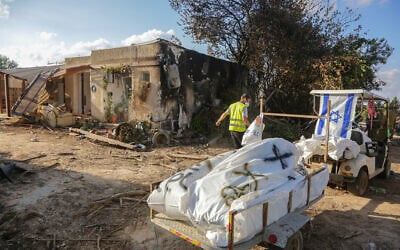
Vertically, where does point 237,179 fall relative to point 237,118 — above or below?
below

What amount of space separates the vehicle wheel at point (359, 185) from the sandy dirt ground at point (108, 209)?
13 cm

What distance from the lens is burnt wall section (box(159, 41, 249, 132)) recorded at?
37.4 ft

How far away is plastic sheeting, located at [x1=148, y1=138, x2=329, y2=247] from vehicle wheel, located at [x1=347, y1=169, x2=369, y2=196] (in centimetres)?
293

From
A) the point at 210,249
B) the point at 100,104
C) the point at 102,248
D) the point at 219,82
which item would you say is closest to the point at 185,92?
the point at 219,82

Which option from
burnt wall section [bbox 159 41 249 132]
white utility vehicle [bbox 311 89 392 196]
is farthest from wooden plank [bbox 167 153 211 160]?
white utility vehicle [bbox 311 89 392 196]

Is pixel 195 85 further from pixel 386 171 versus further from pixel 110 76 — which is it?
pixel 386 171

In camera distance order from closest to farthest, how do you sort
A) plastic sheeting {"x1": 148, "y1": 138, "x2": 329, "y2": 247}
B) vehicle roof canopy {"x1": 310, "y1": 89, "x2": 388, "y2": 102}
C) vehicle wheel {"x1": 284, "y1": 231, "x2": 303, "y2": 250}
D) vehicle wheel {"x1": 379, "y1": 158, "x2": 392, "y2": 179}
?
plastic sheeting {"x1": 148, "y1": 138, "x2": 329, "y2": 247}, vehicle wheel {"x1": 284, "y1": 231, "x2": 303, "y2": 250}, vehicle roof canopy {"x1": 310, "y1": 89, "x2": 388, "y2": 102}, vehicle wheel {"x1": 379, "y1": 158, "x2": 392, "y2": 179}

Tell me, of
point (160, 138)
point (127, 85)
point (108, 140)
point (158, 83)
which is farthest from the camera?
point (127, 85)

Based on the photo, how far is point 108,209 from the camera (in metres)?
4.67

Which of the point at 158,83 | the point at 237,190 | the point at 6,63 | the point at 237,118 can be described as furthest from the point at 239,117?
the point at 6,63

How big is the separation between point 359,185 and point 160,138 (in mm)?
6662

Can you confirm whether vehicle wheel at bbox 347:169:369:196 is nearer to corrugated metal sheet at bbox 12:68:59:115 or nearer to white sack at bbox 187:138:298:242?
white sack at bbox 187:138:298:242

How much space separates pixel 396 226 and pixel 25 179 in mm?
6941

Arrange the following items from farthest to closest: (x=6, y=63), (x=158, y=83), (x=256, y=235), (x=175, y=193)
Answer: (x=6, y=63), (x=158, y=83), (x=175, y=193), (x=256, y=235)
